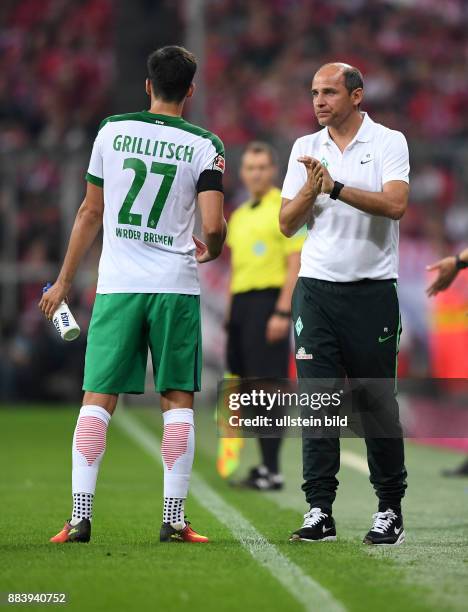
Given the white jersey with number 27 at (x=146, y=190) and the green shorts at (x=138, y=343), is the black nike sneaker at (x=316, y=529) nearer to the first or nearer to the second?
the green shorts at (x=138, y=343)

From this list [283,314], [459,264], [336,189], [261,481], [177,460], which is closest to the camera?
[336,189]

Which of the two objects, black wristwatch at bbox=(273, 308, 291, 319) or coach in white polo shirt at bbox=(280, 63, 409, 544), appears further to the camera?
black wristwatch at bbox=(273, 308, 291, 319)

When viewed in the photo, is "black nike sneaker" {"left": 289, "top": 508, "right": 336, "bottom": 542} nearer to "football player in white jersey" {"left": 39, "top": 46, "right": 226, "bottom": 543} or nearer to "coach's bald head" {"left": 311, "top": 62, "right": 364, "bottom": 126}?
"football player in white jersey" {"left": 39, "top": 46, "right": 226, "bottom": 543}

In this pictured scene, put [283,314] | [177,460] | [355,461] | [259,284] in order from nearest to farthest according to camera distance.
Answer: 1. [177,460]
2. [283,314]
3. [259,284]
4. [355,461]

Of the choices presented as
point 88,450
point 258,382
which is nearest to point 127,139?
point 88,450

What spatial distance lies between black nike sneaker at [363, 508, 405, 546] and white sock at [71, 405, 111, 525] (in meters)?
1.23

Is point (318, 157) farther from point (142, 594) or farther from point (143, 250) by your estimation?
point (142, 594)

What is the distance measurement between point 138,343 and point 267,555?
1039 mm

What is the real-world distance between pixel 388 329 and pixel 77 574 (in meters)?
1.81

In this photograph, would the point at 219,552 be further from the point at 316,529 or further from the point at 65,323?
the point at 65,323

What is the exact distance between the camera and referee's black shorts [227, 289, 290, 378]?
8461 mm

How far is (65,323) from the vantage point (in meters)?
5.44

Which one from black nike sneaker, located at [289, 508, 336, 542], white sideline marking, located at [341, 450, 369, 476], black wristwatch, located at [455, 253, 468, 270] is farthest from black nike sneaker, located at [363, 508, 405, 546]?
white sideline marking, located at [341, 450, 369, 476]

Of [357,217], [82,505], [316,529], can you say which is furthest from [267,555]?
[357,217]
